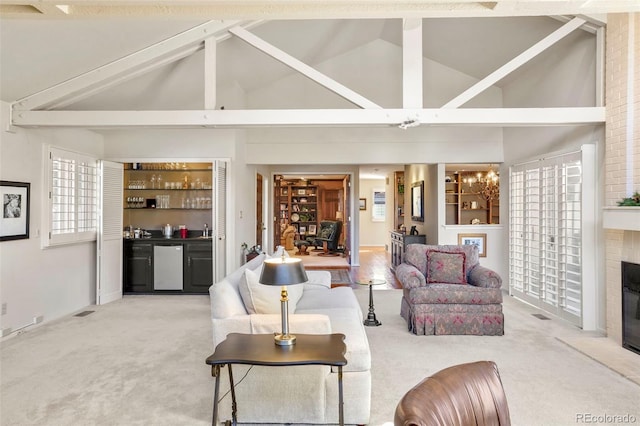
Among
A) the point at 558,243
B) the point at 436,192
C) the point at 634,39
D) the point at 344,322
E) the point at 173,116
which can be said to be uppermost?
the point at 634,39

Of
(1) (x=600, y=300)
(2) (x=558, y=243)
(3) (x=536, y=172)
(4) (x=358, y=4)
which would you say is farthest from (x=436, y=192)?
(4) (x=358, y=4)

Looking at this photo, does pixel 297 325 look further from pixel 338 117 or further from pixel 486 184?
pixel 486 184

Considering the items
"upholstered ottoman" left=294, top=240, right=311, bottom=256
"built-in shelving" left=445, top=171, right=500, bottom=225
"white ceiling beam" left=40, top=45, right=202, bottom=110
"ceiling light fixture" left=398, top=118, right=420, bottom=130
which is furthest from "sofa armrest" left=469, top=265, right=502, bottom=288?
"upholstered ottoman" left=294, top=240, right=311, bottom=256

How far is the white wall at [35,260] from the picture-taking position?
4.23 metres

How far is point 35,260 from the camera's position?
462cm

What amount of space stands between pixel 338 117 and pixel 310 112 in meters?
0.30

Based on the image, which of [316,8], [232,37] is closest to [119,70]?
[232,37]

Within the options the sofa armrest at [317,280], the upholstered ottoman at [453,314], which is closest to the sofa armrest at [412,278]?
the upholstered ottoman at [453,314]

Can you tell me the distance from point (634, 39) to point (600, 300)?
269 cm

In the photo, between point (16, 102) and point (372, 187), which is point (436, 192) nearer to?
point (16, 102)

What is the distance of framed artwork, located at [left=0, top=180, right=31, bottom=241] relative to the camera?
4156mm

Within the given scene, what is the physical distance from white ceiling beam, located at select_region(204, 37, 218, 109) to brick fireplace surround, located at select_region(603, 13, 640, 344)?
414 centimetres

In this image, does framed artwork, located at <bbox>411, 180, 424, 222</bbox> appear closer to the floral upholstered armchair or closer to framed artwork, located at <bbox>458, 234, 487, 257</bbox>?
framed artwork, located at <bbox>458, 234, 487, 257</bbox>

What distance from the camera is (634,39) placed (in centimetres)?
379
